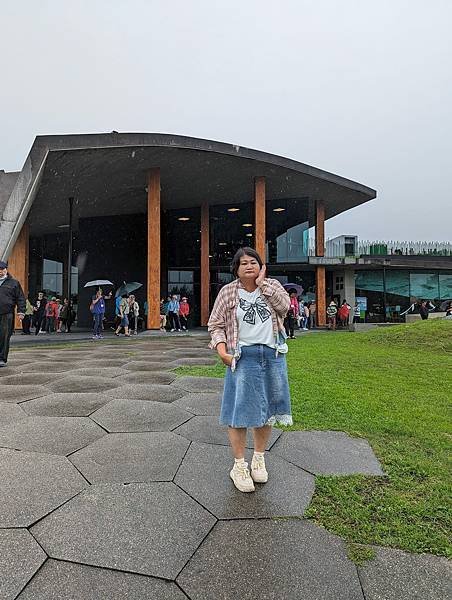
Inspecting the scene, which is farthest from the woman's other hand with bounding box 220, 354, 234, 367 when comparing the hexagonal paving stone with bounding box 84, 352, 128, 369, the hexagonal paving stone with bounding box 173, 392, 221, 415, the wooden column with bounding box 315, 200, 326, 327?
the wooden column with bounding box 315, 200, 326, 327

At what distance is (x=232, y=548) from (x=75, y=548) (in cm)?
79

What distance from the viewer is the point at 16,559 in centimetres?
193

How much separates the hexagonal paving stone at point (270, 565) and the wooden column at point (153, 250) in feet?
48.9

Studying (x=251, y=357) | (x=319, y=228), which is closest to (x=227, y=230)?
(x=319, y=228)

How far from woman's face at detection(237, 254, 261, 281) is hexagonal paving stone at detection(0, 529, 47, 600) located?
6.46ft

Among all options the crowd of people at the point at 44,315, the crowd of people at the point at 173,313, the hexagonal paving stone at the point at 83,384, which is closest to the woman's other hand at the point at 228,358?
the hexagonal paving stone at the point at 83,384

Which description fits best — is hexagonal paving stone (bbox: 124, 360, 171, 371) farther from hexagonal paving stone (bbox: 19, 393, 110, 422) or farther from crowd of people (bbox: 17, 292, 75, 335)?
crowd of people (bbox: 17, 292, 75, 335)

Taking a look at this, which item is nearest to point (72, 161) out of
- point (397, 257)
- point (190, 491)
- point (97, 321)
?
point (97, 321)

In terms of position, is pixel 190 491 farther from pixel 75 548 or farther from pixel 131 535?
pixel 75 548

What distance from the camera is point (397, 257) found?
2795cm

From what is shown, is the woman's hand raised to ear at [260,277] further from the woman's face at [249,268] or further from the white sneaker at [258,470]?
the white sneaker at [258,470]

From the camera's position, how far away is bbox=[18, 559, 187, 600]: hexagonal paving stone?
1716mm

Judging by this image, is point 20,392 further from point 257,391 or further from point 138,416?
point 257,391

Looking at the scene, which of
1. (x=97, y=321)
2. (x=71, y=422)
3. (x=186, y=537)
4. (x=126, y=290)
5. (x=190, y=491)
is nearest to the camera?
(x=186, y=537)
